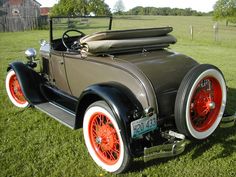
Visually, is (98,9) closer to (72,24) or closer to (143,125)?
(72,24)

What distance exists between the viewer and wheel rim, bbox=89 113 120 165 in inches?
114

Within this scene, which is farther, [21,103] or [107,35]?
[21,103]

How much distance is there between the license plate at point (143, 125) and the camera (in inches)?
101

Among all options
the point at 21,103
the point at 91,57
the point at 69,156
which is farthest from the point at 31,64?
the point at 69,156

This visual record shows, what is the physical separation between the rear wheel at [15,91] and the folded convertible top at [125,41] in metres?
2.07

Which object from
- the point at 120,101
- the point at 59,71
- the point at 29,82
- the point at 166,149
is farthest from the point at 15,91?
the point at 166,149

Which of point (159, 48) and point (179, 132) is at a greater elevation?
point (159, 48)

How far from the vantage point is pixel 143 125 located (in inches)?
103

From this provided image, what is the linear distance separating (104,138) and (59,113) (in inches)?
43.5

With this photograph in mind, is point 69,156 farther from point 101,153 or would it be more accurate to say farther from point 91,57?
A: point 91,57

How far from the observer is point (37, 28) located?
80.6 feet

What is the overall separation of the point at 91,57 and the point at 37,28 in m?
22.7

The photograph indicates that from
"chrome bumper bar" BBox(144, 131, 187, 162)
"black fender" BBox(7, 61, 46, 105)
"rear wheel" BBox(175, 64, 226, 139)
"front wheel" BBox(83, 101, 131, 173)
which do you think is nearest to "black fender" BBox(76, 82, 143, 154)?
"front wheel" BBox(83, 101, 131, 173)

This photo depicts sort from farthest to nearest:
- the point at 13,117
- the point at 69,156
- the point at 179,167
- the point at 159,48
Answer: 1. the point at 13,117
2. the point at 159,48
3. the point at 69,156
4. the point at 179,167
